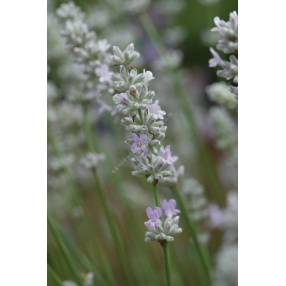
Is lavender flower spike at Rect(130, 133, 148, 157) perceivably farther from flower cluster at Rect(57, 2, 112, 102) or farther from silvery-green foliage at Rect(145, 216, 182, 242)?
flower cluster at Rect(57, 2, 112, 102)

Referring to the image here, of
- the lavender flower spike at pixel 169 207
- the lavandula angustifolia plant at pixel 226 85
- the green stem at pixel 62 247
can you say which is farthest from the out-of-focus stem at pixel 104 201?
the lavender flower spike at pixel 169 207

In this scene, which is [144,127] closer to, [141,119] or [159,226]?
[141,119]

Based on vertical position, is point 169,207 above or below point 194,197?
below

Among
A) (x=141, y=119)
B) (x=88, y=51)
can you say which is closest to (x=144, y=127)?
(x=141, y=119)

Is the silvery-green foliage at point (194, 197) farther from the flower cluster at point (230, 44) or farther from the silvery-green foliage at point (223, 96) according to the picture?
the flower cluster at point (230, 44)

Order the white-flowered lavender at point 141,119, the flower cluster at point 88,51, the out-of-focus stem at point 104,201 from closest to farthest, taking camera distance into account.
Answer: the white-flowered lavender at point 141,119, the flower cluster at point 88,51, the out-of-focus stem at point 104,201

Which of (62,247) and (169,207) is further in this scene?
(62,247)

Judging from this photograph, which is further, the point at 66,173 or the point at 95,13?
the point at 95,13
